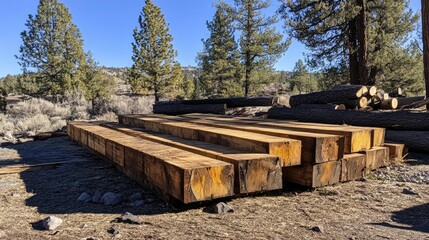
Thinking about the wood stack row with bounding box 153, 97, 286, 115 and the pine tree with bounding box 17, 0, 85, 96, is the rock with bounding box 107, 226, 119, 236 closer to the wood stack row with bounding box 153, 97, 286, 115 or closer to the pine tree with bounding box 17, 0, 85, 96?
the wood stack row with bounding box 153, 97, 286, 115

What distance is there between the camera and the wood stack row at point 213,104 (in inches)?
403

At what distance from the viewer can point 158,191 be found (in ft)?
10.7

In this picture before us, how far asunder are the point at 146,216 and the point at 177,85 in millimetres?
26356

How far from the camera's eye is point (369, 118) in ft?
21.0

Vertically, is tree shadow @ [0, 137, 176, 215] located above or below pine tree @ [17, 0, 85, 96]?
below

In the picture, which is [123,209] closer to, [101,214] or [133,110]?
[101,214]

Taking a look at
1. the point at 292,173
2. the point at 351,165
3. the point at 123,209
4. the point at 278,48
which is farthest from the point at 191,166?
the point at 278,48

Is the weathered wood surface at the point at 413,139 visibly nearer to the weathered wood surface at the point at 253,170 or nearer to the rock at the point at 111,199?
the weathered wood surface at the point at 253,170

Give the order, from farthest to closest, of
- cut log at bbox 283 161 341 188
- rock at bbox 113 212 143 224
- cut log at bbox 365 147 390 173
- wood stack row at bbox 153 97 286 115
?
wood stack row at bbox 153 97 286 115 → cut log at bbox 365 147 390 173 → cut log at bbox 283 161 341 188 → rock at bbox 113 212 143 224

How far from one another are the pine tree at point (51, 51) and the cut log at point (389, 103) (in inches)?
907

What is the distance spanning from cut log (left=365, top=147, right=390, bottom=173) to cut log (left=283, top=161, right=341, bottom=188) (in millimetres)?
672

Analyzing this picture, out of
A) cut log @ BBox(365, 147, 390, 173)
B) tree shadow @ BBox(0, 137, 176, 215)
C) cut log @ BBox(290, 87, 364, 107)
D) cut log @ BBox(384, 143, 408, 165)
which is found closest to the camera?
tree shadow @ BBox(0, 137, 176, 215)

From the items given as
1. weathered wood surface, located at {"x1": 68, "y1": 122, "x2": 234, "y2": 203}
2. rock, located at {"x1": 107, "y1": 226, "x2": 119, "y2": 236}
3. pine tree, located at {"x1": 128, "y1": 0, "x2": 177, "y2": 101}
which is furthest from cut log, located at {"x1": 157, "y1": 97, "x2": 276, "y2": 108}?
pine tree, located at {"x1": 128, "y1": 0, "x2": 177, "y2": 101}

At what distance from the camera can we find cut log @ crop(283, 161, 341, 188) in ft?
11.5
